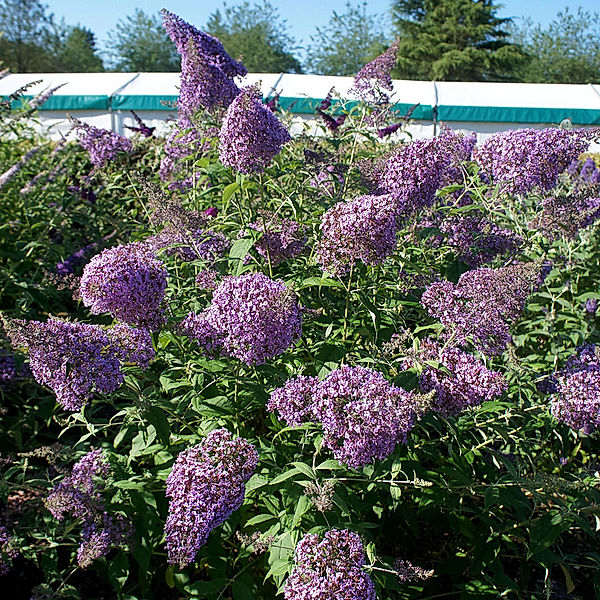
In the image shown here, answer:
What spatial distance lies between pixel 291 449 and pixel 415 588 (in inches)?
33.0

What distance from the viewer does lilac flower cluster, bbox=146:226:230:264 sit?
329 centimetres

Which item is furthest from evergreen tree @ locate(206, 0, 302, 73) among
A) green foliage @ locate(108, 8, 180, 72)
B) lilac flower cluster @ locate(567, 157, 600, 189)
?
lilac flower cluster @ locate(567, 157, 600, 189)

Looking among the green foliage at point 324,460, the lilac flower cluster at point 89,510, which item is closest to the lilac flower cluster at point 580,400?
the green foliage at point 324,460

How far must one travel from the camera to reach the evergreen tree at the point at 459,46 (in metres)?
48.0

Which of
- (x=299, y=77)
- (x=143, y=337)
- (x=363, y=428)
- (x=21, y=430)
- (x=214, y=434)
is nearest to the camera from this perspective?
(x=363, y=428)

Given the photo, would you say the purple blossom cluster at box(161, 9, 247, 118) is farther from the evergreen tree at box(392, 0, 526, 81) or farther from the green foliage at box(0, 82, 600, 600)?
the evergreen tree at box(392, 0, 526, 81)

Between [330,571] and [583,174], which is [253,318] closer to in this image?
[330,571]

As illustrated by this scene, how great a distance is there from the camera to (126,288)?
2.49m

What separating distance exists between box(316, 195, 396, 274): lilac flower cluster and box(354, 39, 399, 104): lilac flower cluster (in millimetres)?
2064

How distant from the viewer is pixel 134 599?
2787 millimetres

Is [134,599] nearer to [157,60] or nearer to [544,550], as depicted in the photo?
[544,550]

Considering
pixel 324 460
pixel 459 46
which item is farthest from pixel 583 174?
pixel 459 46

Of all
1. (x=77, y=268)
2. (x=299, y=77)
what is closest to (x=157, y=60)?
(x=299, y=77)

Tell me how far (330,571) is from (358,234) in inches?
54.1
